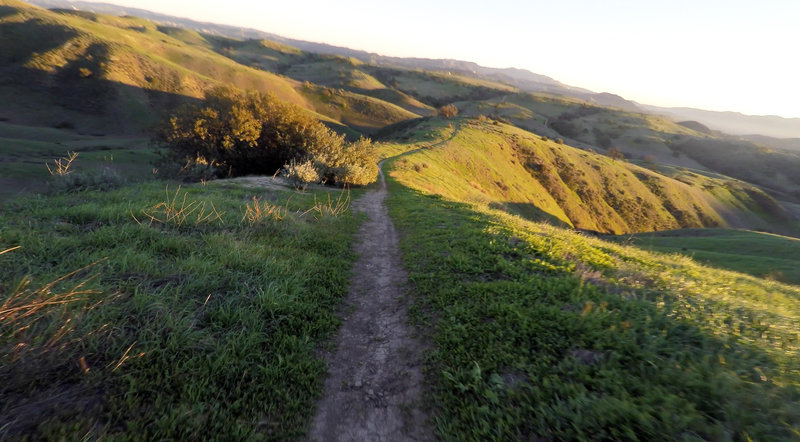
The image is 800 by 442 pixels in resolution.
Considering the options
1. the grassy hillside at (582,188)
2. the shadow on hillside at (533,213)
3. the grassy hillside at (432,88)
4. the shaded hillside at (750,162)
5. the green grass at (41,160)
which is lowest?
the green grass at (41,160)

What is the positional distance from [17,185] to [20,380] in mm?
30150

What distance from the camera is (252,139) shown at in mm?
22406

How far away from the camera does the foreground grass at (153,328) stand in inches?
121

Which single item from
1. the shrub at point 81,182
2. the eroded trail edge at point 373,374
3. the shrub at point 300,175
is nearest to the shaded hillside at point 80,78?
the shrub at point 300,175

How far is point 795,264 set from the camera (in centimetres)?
1934

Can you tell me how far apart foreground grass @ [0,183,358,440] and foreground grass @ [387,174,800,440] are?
2.01 metres

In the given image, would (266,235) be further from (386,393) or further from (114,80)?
(114,80)

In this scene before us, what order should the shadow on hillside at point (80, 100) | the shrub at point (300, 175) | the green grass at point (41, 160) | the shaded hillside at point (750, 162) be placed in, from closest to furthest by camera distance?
the shrub at point (300, 175) → the green grass at point (41, 160) → the shadow on hillside at point (80, 100) → the shaded hillside at point (750, 162)

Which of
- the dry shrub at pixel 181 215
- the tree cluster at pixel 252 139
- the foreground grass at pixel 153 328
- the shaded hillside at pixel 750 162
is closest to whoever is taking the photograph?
the foreground grass at pixel 153 328

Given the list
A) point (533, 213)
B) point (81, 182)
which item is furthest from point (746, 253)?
point (81, 182)

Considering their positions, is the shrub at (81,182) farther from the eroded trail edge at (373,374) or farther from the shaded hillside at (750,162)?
the shaded hillside at (750,162)

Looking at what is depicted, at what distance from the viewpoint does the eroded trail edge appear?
3.70 meters

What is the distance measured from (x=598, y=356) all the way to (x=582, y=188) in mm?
65818

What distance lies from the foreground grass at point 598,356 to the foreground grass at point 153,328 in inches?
79.2
